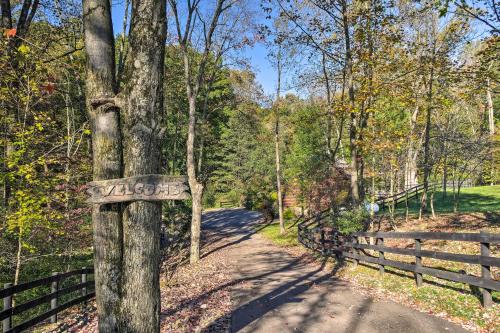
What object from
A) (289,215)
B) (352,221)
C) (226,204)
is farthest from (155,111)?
(226,204)

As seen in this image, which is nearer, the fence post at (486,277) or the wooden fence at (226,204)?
the fence post at (486,277)

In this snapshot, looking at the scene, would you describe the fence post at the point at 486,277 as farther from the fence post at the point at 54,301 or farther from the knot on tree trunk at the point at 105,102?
the fence post at the point at 54,301

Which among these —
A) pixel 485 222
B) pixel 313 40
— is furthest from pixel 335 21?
pixel 485 222

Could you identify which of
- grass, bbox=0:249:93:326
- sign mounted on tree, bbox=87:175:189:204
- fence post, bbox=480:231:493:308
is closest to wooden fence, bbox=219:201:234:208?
grass, bbox=0:249:93:326

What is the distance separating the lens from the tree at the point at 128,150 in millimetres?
3648

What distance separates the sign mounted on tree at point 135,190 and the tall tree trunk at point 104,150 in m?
0.14

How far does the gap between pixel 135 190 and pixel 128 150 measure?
45 cm

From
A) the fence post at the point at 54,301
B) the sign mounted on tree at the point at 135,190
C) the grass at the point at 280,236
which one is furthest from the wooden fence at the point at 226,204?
the sign mounted on tree at the point at 135,190

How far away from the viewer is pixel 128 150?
3.81m

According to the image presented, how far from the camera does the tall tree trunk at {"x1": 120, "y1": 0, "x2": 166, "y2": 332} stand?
3.63m

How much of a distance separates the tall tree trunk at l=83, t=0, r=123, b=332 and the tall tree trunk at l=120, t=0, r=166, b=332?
11 cm

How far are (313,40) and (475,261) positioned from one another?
1070 centimetres

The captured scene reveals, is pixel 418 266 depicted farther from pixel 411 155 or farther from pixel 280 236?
pixel 280 236

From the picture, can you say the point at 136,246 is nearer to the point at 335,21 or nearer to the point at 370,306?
the point at 370,306
